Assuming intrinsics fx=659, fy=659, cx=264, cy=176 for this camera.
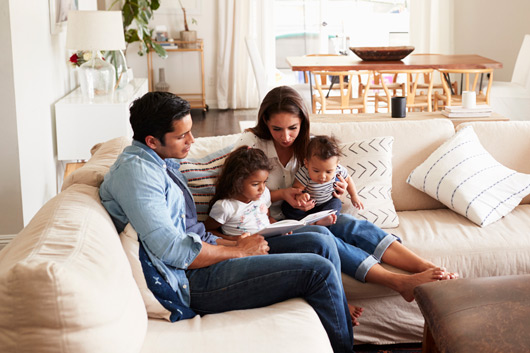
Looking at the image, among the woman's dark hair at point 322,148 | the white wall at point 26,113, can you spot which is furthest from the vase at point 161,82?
the woman's dark hair at point 322,148

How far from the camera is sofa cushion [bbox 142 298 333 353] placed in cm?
183

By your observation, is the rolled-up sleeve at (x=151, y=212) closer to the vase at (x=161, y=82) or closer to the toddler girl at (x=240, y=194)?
the toddler girl at (x=240, y=194)

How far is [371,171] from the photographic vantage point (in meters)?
2.99

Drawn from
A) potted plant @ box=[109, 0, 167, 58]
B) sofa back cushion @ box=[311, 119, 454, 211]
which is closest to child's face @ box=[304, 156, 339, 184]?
sofa back cushion @ box=[311, 119, 454, 211]

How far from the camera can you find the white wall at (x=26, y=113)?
3553 mm

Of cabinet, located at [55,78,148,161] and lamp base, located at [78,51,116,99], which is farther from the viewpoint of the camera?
lamp base, located at [78,51,116,99]

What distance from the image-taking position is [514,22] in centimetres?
767

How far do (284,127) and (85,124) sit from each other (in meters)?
2.11

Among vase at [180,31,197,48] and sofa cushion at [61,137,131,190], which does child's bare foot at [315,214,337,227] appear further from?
vase at [180,31,197,48]

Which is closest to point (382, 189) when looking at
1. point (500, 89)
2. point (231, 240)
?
point (231, 240)

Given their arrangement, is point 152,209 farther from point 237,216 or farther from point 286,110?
point 286,110

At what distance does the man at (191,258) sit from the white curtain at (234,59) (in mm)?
5983

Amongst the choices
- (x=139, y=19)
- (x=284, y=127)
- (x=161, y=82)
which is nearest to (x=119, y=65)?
(x=139, y=19)

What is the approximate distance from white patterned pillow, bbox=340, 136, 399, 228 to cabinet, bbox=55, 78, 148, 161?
74.8 inches
